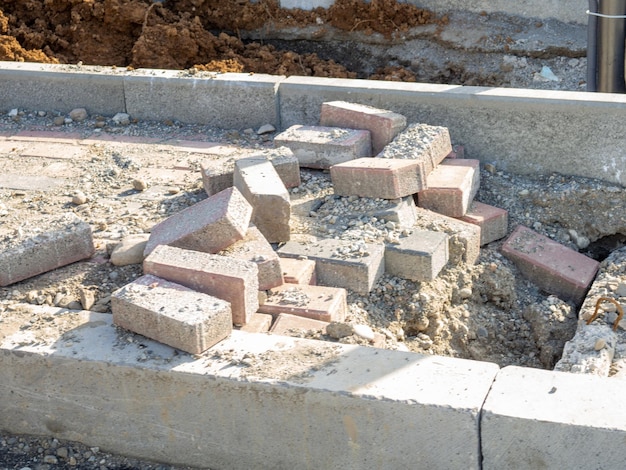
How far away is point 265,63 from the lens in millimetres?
8508

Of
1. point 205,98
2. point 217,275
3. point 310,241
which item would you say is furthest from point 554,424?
point 205,98

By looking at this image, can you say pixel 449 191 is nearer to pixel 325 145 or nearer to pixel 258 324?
pixel 325 145

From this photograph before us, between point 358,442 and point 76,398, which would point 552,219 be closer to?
point 358,442

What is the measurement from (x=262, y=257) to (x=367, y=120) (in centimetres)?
169

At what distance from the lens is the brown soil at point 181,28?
8539 mm

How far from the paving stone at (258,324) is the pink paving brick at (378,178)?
119cm

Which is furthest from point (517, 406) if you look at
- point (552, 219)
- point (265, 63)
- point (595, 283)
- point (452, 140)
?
point (265, 63)

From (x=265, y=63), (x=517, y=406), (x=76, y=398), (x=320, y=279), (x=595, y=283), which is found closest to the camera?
(x=517, y=406)

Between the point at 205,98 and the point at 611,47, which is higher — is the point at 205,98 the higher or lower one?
the lower one

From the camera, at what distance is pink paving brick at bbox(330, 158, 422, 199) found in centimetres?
513

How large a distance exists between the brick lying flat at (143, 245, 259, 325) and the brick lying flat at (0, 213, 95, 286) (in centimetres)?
63

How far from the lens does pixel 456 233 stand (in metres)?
5.13

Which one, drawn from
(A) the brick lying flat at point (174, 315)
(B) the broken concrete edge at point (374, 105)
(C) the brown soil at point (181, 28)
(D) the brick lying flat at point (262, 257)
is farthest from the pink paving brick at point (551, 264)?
(C) the brown soil at point (181, 28)

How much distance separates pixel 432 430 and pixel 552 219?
2.52 metres
